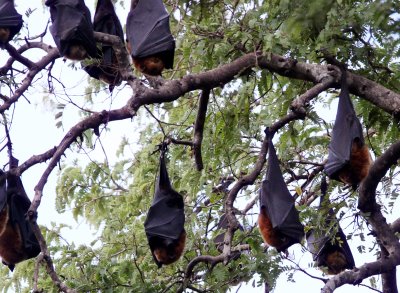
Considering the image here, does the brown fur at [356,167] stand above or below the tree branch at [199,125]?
below

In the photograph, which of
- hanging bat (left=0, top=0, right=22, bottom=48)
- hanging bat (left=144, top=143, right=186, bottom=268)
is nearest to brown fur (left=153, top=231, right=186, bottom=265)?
hanging bat (left=144, top=143, right=186, bottom=268)

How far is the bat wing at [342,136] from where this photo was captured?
290 inches

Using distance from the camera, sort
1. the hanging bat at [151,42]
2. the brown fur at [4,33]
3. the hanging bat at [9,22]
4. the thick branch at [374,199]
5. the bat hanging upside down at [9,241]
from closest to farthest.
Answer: the thick branch at [374,199] < the brown fur at [4,33] < the hanging bat at [9,22] < the hanging bat at [151,42] < the bat hanging upside down at [9,241]

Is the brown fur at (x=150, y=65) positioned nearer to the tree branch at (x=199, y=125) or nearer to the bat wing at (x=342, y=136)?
the tree branch at (x=199, y=125)

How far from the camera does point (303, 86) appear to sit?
782cm

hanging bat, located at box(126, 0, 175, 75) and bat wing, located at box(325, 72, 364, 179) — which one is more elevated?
hanging bat, located at box(126, 0, 175, 75)

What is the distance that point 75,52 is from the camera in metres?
7.16

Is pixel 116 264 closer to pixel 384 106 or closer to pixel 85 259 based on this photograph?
pixel 85 259

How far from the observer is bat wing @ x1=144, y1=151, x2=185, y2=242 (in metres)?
7.78

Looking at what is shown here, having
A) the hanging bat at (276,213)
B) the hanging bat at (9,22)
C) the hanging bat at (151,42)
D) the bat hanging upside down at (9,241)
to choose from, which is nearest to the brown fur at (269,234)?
the hanging bat at (276,213)

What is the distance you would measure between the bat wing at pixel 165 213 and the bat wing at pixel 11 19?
177 cm

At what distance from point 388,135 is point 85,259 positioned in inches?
118

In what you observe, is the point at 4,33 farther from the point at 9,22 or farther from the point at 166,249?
the point at 166,249

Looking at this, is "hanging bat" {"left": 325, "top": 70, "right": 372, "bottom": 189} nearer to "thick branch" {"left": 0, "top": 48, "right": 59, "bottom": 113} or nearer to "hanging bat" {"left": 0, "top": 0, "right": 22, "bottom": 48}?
"thick branch" {"left": 0, "top": 48, "right": 59, "bottom": 113}
